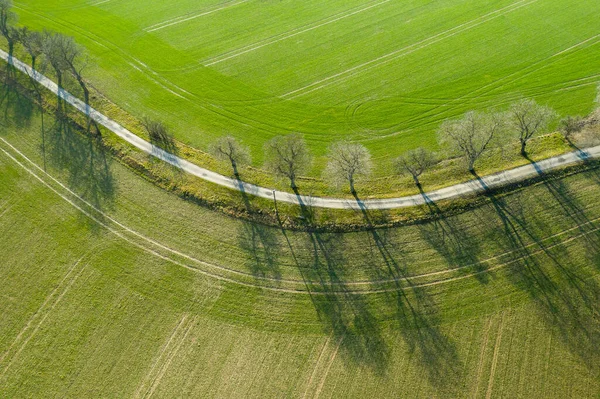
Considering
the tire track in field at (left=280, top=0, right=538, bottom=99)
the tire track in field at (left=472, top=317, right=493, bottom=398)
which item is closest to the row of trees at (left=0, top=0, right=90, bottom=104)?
the tire track in field at (left=280, top=0, right=538, bottom=99)

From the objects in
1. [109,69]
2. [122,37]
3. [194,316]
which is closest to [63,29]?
[122,37]

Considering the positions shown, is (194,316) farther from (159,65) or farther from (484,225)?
(159,65)

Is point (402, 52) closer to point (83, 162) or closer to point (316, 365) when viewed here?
point (83, 162)

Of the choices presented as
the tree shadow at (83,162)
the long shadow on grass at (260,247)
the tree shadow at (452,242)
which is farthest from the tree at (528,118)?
the tree shadow at (83,162)

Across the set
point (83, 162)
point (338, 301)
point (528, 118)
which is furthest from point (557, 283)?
point (83, 162)

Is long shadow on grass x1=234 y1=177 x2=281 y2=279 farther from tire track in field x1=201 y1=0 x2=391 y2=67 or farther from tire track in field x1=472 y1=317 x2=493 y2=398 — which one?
tire track in field x1=201 y1=0 x2=391 y2=67
